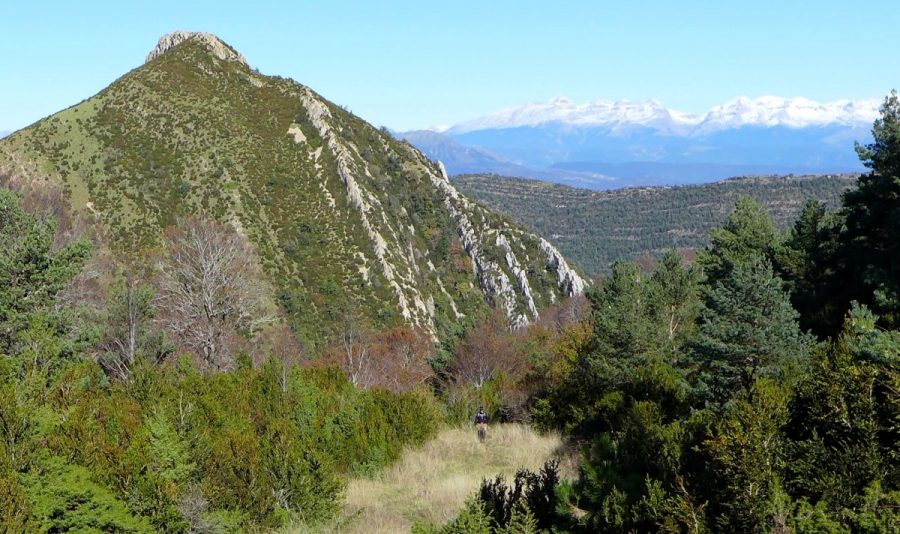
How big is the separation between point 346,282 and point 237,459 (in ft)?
137

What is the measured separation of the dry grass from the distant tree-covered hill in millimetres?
107162

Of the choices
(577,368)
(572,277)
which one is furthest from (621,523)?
(572,277)

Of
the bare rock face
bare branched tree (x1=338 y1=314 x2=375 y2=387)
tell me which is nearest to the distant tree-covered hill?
the bare rock face

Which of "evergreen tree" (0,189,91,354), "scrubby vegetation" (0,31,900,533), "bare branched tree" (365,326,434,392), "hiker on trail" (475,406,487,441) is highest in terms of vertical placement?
"evergreen tree" (0,189,91,354)

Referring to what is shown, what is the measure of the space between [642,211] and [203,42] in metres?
122

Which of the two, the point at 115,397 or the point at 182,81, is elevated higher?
the point at 182,81

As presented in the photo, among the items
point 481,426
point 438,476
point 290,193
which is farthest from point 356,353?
point 438,476

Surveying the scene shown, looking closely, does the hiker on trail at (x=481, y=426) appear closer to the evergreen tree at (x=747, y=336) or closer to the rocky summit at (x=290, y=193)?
the evergreen tree at (x=747, y=336)

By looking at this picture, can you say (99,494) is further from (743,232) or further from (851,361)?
(743,232)

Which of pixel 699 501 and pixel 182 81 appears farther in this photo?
pixel 182 81

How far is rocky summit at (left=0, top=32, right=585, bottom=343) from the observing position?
162 feet

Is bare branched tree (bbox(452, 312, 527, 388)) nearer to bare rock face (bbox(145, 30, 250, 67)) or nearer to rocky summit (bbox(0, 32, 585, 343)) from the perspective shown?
rocky summit (bbox(0, 32, 585, 343))

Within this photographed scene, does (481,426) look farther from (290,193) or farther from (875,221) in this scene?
(290,193)

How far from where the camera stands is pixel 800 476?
6.02 meters
